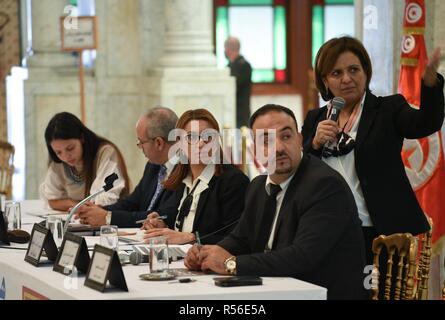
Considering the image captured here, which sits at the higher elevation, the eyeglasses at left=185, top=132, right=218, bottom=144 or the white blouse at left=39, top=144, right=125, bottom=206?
the eyeglasses at left=185, top=132, right=218, bottom=144

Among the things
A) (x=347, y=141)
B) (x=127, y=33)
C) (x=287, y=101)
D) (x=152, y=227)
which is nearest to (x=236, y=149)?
(x=127, y=33)

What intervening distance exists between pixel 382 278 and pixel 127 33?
7.64 m

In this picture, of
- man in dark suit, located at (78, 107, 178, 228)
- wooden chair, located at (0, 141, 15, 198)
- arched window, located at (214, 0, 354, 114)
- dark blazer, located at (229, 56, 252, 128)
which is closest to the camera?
man in dark suit, located at (78, 107, 178, 228)

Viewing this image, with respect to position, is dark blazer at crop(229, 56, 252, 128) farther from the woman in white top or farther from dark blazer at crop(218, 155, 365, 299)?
dark blazer at crop(218, 155, 365, 299)

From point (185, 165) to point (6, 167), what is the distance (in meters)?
4.02

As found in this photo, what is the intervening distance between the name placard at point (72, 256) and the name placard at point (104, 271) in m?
0.23

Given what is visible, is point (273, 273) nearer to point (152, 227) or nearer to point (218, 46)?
point (152, 227)

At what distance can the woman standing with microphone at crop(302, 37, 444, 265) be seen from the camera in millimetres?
4590

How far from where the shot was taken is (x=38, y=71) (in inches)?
452

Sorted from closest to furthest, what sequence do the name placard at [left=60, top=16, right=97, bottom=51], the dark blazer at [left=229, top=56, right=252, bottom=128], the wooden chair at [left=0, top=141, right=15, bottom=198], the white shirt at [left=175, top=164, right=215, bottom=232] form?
the white shirt at [left=175, top=164, right=215, bottom=232], the wooden chair at [left=0, top=141, right=15, bottom=198], the name placard at [left=60, top=16, right=97, bottom=51], the dark blazer at [left=229, top=56, right=252, bottom=128]

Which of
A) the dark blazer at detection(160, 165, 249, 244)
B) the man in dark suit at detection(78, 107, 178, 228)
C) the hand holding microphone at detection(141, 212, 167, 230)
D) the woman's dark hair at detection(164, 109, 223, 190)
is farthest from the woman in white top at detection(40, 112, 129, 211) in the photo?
the dark blazer at detection(160, 165, 249, 244)

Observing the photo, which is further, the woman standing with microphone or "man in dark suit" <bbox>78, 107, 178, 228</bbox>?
"man in dark suit" <bbox>78, 107, 178, 228</bbox>

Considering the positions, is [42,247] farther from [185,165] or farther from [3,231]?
[185,165]

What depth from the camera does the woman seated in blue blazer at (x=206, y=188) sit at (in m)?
5.02
